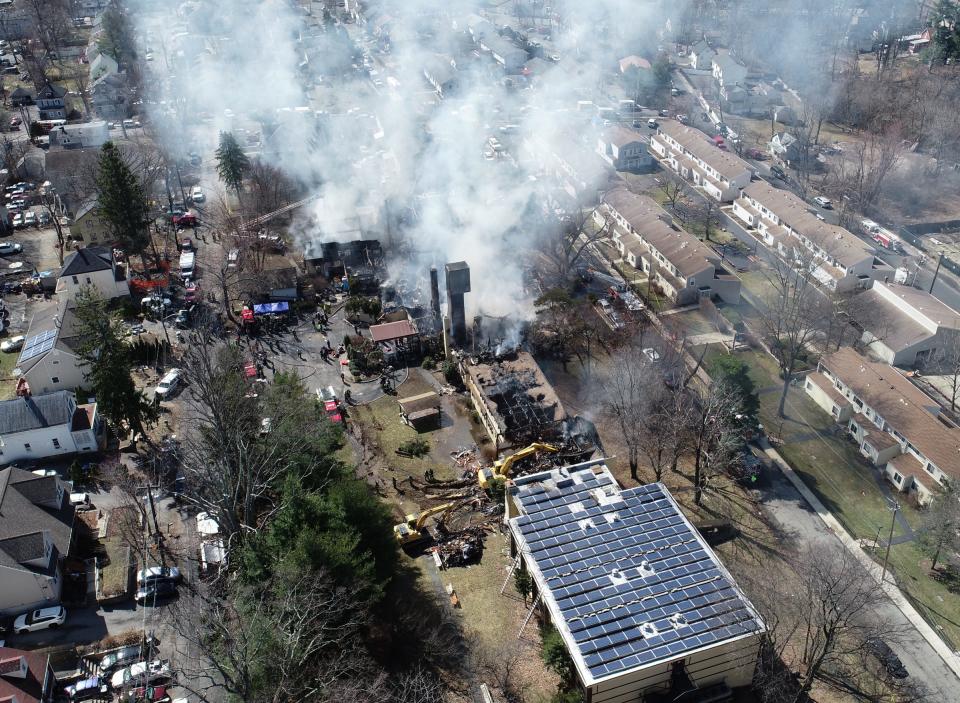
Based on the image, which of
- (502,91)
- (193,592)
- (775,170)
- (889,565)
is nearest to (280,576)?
(193,592)

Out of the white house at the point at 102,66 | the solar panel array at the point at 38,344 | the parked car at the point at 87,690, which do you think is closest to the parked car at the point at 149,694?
the parked car at the point at 87,690

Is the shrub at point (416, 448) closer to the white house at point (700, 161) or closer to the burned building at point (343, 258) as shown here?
the burned building at point (343, 258)

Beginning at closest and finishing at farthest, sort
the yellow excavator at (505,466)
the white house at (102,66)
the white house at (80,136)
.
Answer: the yellow excavator at (505,466), the white house at (80,136), the white house at (102,66)

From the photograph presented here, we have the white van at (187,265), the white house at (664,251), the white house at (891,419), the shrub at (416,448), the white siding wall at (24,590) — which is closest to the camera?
the white siding wall at (24,590)

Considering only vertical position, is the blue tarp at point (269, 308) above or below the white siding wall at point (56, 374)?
below

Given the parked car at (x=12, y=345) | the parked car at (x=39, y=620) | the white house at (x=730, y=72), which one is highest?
the white house at (x=730, y=72)

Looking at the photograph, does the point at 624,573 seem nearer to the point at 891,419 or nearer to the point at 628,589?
the point at 628,589

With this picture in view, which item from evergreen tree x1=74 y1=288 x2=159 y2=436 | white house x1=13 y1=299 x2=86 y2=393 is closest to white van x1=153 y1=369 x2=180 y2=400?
evergreen tree x1=74 y1=288 x2=159 y2=436
